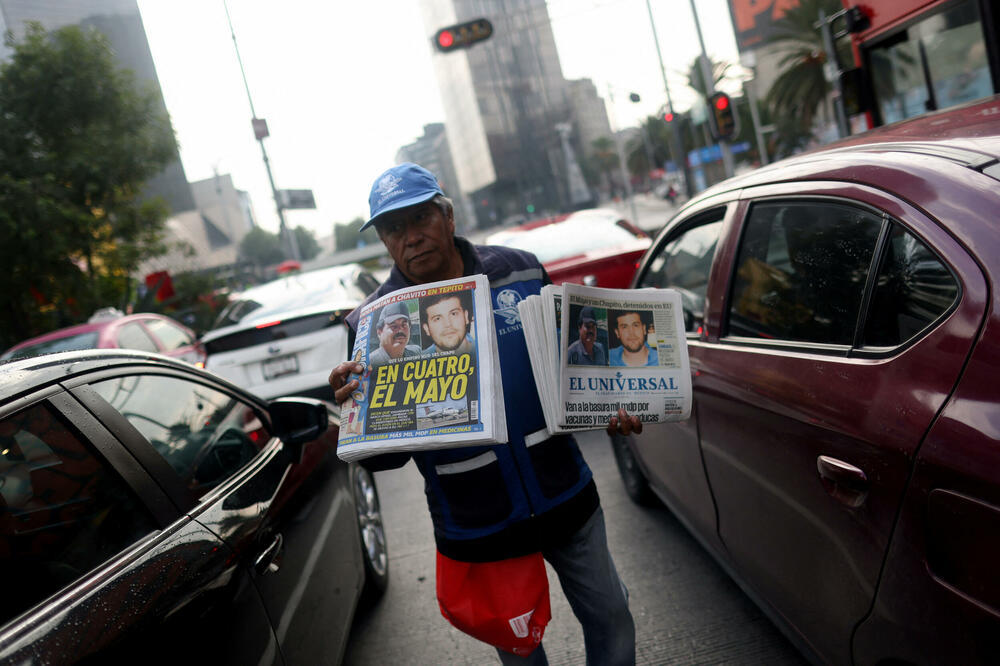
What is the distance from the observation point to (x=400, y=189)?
6.55ft

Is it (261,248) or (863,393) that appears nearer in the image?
(863,393)

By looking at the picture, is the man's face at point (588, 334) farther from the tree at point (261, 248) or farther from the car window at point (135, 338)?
the tree at point (261, 248)

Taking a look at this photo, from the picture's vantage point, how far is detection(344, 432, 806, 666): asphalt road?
2.73 meters

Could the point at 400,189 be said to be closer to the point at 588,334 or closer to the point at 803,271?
the point at 588,334

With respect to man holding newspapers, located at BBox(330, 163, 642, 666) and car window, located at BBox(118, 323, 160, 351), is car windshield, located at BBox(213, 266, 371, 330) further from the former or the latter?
man holding newspapers, located at BBox(330, 163, 642, 666)

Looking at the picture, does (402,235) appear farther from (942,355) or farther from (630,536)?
(630,536)

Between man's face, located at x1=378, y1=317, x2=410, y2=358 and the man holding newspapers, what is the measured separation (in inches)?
2.4

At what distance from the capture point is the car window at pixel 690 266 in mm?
2863

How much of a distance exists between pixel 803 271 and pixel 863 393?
610mm

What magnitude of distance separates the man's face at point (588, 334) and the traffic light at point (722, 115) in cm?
1486

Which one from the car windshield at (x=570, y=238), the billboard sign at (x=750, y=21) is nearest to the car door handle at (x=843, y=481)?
the car windshield at (x=570, y=238)

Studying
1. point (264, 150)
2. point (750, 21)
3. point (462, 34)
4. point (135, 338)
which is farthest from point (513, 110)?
point (135, 338)

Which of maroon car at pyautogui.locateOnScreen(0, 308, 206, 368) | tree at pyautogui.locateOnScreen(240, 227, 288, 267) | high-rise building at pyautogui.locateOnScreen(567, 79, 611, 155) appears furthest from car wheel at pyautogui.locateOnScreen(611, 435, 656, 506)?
tree at pyautogui.locateOnScreen(240, 227, 288, 267)

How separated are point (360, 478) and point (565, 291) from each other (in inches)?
92.0
